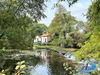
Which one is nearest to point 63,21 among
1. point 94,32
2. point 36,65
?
point 36,65

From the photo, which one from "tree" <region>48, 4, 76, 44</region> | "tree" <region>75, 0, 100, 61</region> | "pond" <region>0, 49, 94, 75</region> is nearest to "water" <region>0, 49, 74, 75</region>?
"pond" <region>0, 49, 94, 75</region>

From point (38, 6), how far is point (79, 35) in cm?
2428

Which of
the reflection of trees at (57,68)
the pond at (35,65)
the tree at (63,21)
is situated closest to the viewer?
the pond at (35,65)

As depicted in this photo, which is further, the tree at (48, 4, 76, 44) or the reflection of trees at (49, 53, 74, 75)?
the tree at (48, 4, 76, 44)

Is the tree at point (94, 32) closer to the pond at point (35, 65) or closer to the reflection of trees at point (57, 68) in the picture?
the pond at point (35, 65)

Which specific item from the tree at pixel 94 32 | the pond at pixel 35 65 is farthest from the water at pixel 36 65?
the tree at pixel 94 32

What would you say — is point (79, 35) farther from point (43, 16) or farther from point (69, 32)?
point (43, 16)

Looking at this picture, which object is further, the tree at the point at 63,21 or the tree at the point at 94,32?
the tree at the point at 63,21

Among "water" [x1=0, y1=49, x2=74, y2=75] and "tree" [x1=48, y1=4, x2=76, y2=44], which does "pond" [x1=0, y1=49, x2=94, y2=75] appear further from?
"tree" [x1=48, y1=4, x2=76, y2=44]

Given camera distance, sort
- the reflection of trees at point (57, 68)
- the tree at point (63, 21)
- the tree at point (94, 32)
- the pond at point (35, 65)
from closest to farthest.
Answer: the tree at point (94, 32) < the pond at point (35, 65) < the reflection of trees at point (57, 68) < the tree at point (63, 21)

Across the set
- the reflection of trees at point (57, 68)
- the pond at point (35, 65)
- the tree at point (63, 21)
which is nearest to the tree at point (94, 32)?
the pond at point (35, 65)

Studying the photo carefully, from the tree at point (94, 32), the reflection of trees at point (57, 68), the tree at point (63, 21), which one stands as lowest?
the reflection of trees at point (57, 68)

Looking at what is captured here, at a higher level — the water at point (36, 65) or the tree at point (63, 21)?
the tree at point (63, 21)

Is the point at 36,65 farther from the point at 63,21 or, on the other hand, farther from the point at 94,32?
the point at 63,21
